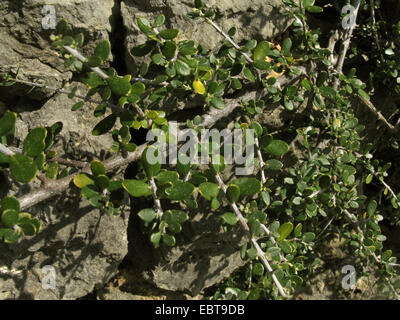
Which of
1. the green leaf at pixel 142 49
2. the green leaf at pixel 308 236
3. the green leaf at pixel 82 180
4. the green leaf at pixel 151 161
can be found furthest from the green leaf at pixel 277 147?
the green leaf at pixel 82 180

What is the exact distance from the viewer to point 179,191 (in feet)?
4.00

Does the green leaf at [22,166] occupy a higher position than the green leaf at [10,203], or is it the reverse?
the green leaf at [22,166]

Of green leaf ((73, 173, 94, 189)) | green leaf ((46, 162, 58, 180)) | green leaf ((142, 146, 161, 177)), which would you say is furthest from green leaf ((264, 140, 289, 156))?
green leaf ((46, 162, 58, 180))

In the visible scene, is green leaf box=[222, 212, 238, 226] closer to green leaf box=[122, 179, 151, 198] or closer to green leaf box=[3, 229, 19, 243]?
green leaf box=[122, 179, 151, 198]

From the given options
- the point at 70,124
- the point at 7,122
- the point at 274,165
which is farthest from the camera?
the point at 70,124

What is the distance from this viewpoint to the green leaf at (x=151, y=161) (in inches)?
47.9

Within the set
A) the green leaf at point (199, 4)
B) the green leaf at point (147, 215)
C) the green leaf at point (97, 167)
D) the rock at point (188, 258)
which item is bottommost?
the rock at point (188, 258)

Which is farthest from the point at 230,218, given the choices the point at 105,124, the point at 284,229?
the point at 105,124

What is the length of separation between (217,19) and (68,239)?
122cm

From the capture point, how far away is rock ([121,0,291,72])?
157cm

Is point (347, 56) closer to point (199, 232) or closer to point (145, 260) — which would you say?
point (199, 232)

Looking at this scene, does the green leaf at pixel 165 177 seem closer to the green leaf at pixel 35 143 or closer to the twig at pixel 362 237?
the green leaf at pixel 35 143

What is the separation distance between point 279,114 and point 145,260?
3.54 feet

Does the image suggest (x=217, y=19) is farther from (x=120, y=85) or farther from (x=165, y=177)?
(x=165, y=177)
